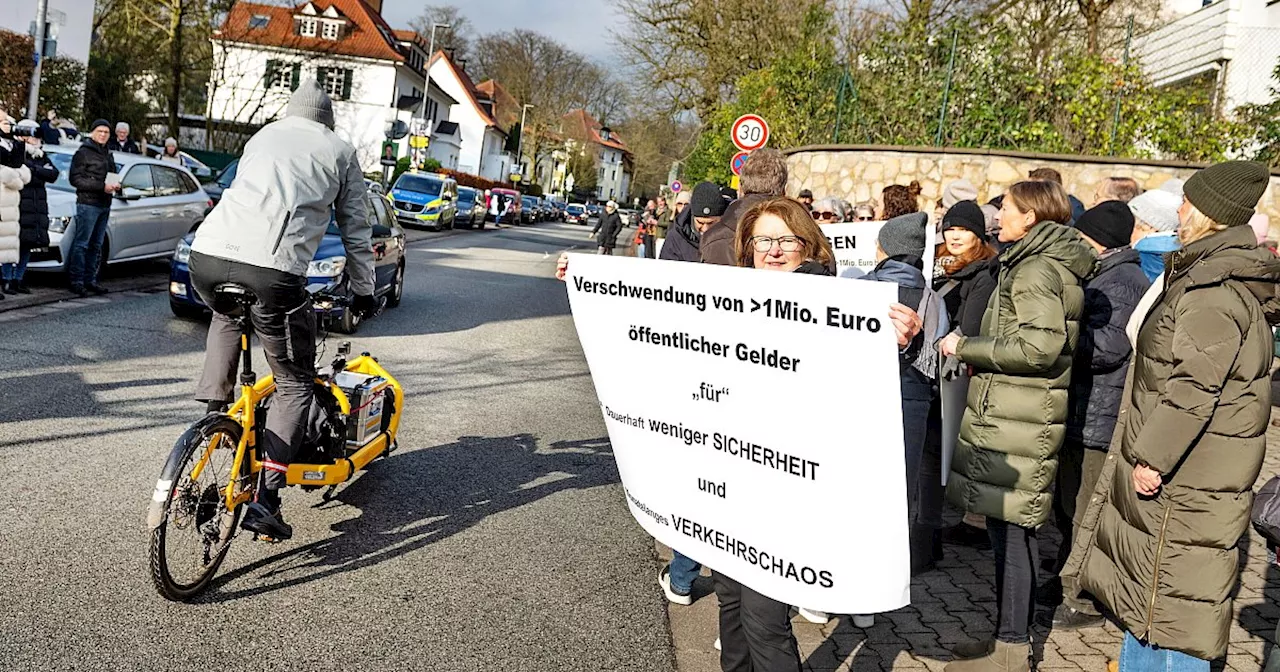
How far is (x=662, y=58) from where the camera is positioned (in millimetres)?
33688

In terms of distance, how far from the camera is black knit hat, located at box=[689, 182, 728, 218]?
21.6 feet

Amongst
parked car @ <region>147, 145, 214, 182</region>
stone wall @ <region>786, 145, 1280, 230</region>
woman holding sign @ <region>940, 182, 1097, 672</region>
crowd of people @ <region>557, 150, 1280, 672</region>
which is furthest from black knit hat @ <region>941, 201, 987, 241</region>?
parked car @ <region>147, 145, 214, 182</region>

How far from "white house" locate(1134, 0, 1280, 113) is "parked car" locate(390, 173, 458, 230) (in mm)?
21136

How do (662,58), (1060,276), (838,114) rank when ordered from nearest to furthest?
(1060,276), (838,114), (662,58)

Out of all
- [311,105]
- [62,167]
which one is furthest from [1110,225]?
[62,167]

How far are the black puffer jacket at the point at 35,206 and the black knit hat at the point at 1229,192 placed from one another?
10.8 m

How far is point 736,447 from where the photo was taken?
3.12 m

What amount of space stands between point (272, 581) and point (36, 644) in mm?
997

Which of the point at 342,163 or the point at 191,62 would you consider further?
the point at 191,62

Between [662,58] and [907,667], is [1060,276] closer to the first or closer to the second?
[907,667]

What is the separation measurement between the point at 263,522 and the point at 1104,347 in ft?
12.0

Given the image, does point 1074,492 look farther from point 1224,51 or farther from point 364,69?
point 364,69

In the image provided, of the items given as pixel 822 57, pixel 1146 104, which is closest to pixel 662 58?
pixel 822 57

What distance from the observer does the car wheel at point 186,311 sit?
36.9 feet
